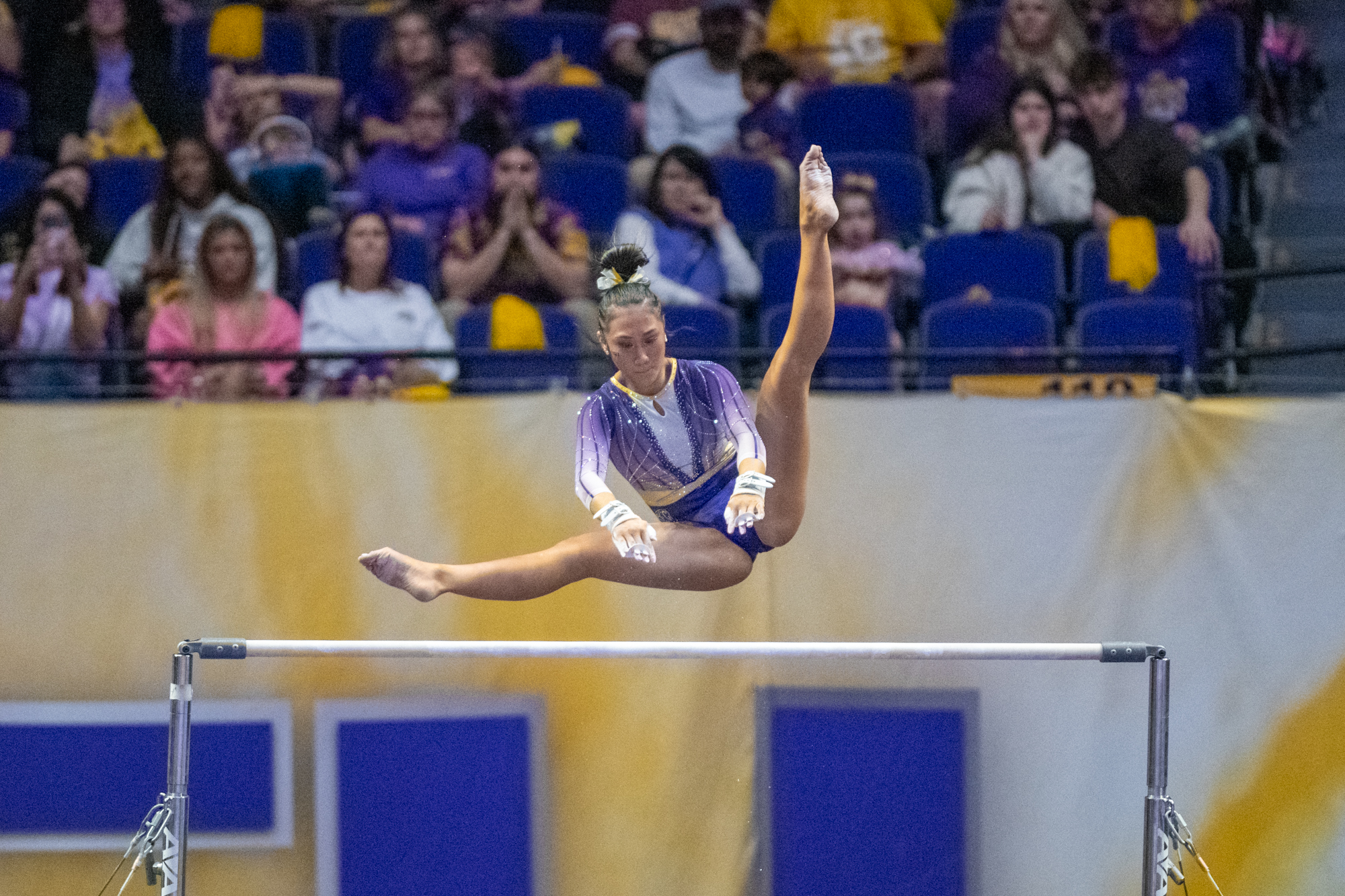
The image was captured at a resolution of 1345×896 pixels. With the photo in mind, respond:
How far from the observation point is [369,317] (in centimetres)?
456

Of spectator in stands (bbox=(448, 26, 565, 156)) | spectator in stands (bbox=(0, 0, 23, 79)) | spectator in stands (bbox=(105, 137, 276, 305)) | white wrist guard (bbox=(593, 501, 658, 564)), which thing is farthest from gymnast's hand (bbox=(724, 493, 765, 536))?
spectator in stands (bbox=(0, 0, 23, 79))

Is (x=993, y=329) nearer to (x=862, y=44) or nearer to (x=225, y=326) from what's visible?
(x=862, y=44)

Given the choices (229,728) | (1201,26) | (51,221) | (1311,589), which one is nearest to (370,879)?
(229,728)

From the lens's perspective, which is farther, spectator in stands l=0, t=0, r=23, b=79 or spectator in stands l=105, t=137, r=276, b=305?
spectator in stands l=0, t=0, r=23, b=79

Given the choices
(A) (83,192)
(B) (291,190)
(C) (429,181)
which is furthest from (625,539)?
(A) (83,192)

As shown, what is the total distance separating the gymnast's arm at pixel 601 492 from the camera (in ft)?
9.93

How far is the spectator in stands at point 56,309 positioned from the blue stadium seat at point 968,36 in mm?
3284

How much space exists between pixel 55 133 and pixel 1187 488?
4.53m

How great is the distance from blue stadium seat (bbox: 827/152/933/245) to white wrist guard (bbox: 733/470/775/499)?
2144mm

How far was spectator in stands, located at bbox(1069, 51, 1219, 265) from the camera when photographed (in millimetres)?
4910

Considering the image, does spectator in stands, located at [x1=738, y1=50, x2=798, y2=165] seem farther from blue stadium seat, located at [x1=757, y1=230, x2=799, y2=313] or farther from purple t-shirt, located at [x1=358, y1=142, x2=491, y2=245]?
purple t-shirt, located at [x1=358, y1=142, x2=491, y2=245]

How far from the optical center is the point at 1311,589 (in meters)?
4.10

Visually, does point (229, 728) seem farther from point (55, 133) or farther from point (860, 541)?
point (55, 133)

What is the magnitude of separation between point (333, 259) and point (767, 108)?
1709 mm
